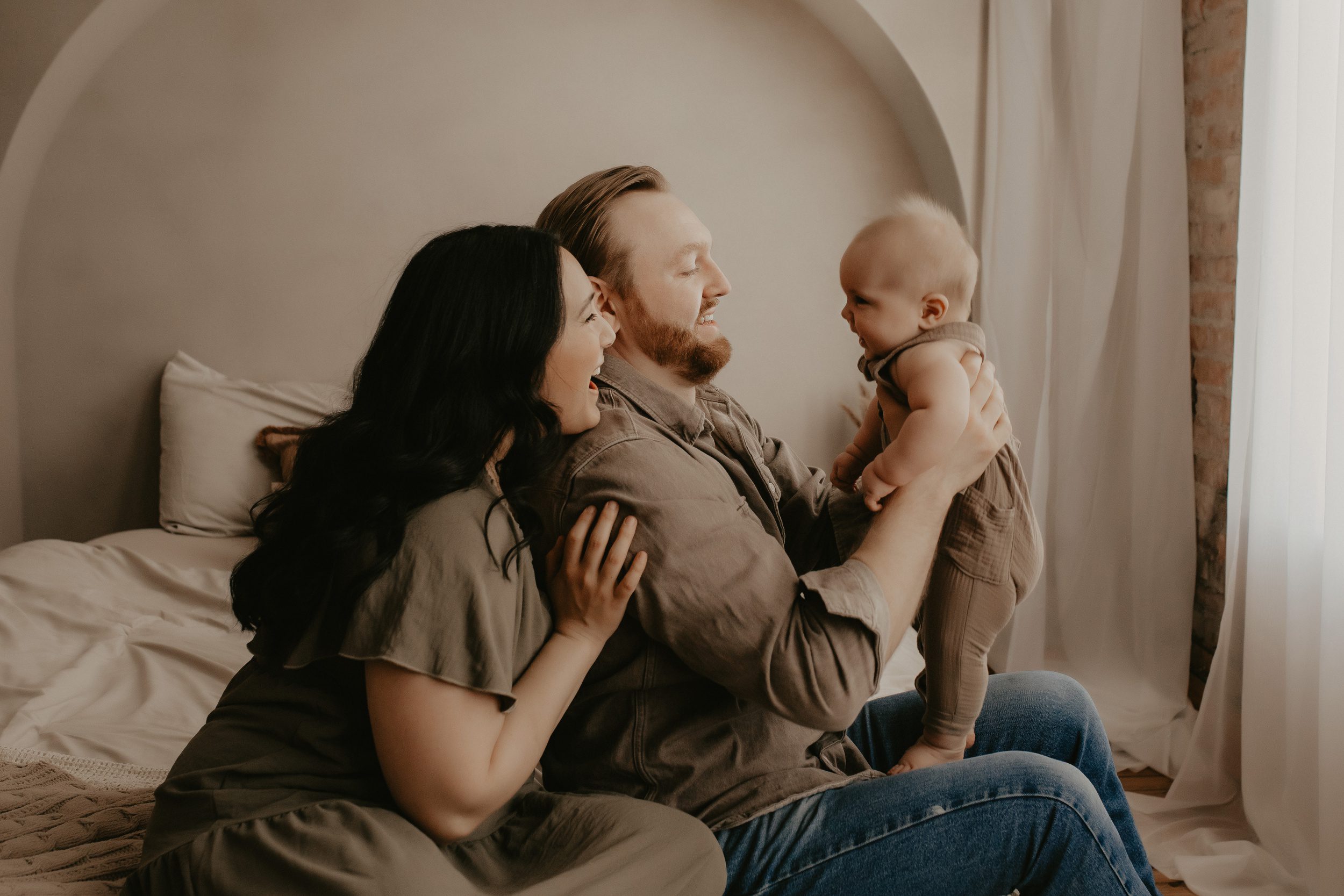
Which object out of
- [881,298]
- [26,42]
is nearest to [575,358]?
[881,298]

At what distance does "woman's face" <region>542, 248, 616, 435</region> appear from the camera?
43.5 inches

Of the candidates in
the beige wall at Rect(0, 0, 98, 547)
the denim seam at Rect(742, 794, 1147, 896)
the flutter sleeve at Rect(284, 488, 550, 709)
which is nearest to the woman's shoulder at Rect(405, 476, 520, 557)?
the flutter sleeve at Rect(284, 488, 550, 709)

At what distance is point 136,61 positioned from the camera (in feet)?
9.94

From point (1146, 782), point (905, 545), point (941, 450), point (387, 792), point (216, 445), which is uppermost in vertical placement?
point (941, 450)

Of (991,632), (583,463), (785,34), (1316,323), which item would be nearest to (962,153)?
(785,34)

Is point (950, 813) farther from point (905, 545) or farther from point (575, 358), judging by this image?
point (575, 358)

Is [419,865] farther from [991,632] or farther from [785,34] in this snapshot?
[785,34]

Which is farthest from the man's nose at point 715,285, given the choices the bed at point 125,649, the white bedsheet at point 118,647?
the white bedsheet at point 118,647

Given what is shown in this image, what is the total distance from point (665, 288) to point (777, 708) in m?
0.66

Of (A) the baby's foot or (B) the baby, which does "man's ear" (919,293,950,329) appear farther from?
(A) the baby's foot

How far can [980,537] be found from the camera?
130 centimetres

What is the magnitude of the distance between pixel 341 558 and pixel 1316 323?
1.81m

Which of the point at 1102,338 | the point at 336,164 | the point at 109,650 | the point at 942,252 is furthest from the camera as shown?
the point at 336,164

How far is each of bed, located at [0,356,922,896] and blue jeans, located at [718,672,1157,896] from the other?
57 cm
